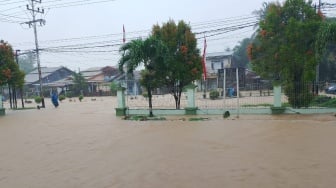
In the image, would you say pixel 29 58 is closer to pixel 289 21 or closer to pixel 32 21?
pixel 32 21

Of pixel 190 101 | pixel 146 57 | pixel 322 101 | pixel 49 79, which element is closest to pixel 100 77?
pixel 49 79

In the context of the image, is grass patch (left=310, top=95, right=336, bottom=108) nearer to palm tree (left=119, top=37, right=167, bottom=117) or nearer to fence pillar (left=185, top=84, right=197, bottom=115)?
fence pillar (left=185, top=84, right=197, bottom=115)

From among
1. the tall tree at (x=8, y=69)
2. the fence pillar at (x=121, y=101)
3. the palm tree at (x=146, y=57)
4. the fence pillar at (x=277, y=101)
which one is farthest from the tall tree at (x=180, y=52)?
the tall tree at (x=8, y=69)

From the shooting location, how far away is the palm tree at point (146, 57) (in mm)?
15500

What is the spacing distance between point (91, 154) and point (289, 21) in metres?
10.9

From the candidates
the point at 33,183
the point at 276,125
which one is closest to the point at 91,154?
the point at 33,183

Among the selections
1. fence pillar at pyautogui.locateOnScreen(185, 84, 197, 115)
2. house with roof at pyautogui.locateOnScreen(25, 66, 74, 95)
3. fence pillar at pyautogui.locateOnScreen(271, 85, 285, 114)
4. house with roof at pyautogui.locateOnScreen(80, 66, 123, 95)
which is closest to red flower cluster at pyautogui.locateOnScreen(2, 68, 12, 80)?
fence pillar at pyautogui.locateOnScreen(185, 84, 197, 115)

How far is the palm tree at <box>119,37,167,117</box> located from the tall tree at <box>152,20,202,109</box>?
25.5 inches

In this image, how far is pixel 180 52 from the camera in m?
17.2

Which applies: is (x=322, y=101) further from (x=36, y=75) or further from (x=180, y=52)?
(x=36, y=75)

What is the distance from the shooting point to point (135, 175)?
6699mm

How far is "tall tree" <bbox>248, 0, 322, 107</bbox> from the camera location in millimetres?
15070

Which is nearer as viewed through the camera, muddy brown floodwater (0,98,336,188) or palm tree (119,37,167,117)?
muddy brown floodwater (0,98,336,188)

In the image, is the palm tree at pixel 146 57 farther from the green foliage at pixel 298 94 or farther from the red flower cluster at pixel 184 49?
the green foliage at pixel 298 94
